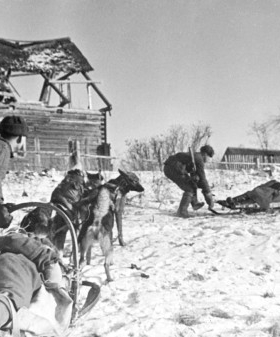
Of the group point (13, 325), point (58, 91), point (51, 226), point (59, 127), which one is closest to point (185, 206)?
point (51, 226)

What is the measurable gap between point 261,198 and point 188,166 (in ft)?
5.64

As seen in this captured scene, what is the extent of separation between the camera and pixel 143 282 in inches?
171

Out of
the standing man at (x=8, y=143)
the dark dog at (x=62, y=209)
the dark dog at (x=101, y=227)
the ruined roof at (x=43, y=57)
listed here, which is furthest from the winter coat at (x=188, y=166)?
the ruined roof at (x=43, y=57)

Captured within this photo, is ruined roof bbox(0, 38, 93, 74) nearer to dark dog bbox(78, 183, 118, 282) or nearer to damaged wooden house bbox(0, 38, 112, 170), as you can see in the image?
damaged wooden house bbox(0, 38, 112, 170)

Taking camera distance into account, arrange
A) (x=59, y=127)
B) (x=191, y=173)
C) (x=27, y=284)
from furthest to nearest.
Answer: (x=59, y=127) → (x=191, y=173) → (x=27, y=284)

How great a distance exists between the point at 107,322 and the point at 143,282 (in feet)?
3.80

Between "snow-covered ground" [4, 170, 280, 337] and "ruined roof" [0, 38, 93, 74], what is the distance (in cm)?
1432

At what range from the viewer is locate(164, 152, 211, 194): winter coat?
363 inches

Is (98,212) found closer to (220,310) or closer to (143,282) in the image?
(143,282)

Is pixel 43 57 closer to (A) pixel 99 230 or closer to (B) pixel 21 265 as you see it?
(A) pixel 99 230

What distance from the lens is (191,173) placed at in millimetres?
9375

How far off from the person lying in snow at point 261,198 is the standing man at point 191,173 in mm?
511

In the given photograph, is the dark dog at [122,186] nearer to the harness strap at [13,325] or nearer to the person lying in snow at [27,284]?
the person lying in snow at [27,284]

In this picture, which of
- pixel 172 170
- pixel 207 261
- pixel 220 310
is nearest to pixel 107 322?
pixel 220 310
